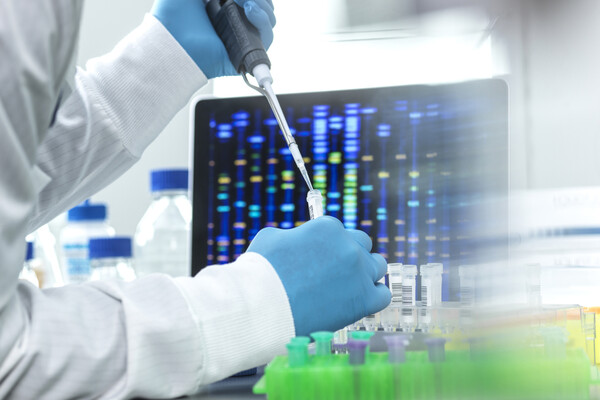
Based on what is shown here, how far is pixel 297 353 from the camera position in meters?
0.41

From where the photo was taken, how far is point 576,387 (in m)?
0.37

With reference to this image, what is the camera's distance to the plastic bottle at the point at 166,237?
1.19m

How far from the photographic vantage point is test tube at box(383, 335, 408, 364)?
1.29 feet

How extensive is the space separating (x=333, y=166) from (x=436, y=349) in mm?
516

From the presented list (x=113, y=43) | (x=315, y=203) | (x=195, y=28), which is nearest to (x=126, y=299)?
(x=315, y=203)

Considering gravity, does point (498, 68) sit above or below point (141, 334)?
above

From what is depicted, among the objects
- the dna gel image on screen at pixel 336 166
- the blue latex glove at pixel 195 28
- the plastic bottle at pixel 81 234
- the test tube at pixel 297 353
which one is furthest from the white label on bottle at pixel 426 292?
the plastic bottle at pixel 81 234

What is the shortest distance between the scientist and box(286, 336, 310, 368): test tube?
0.05 m

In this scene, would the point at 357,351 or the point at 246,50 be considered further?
the point at 246,50

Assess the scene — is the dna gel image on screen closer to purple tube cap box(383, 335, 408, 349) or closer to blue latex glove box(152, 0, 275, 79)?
blue latex glove box(152, 0, 275, 79)

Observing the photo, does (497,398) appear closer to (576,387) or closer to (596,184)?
(576,387)

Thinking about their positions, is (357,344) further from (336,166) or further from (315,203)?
(336,166)

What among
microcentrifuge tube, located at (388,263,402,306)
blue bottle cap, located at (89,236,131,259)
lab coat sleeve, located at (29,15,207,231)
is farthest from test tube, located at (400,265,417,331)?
blue bottle cap, located at (89,236,131,259)

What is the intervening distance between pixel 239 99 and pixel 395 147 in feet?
0.85
